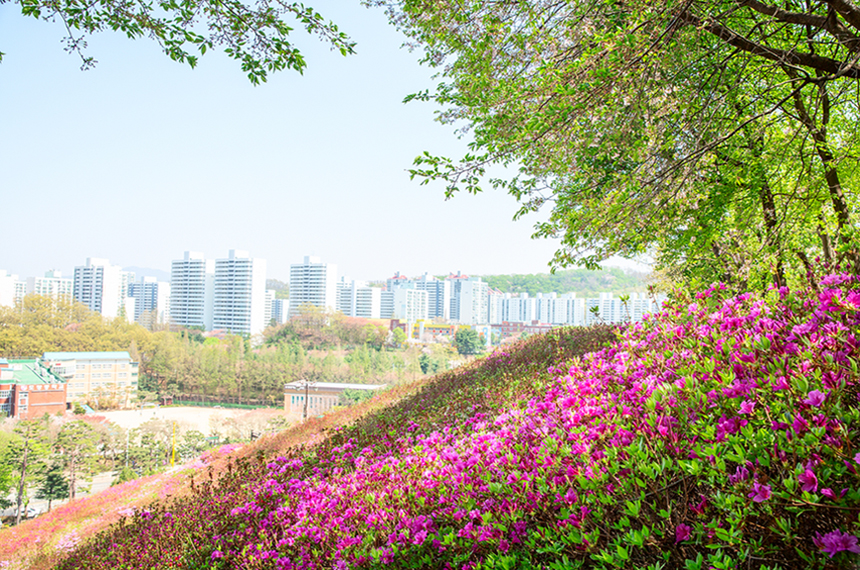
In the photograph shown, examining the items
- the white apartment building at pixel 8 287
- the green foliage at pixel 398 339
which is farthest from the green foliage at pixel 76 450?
the white apartment building at pixel 8 287

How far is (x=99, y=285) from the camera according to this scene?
91.3 m

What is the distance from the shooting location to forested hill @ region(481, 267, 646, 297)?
192 feet

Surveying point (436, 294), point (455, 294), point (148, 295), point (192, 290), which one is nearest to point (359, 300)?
point (436, 294)

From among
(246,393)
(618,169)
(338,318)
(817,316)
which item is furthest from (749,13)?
(338,318)

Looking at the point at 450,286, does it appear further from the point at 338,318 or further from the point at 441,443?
the point at 441,443

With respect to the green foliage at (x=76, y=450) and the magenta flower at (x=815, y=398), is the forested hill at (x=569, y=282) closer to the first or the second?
the green foliage at (x=76, y=450)

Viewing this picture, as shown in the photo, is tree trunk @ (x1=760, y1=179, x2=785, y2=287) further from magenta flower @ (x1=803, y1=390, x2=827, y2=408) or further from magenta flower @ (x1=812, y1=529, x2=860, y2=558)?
magenta flower @ (x1=812, y1=529, x2=860, y2=558)

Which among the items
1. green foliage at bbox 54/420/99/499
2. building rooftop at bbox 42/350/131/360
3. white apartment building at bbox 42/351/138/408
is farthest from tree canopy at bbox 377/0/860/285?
building rooftop at bbox 42/350/131/360

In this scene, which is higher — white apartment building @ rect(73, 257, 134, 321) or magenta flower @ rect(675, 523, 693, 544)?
white apartment building @ rect(73, 257, 134, 321)

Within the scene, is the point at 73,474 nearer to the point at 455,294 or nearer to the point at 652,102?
the point at 652,102

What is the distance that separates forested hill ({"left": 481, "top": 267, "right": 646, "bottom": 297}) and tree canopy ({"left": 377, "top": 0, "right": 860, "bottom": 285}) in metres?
34.2

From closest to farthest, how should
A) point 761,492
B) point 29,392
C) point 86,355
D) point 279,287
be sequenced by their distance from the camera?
point 761,492 < point 29,392 < point 86,355 < point 279,287

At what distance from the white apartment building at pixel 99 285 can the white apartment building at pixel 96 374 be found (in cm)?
4860

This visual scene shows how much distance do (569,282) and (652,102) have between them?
78673 millimetres
